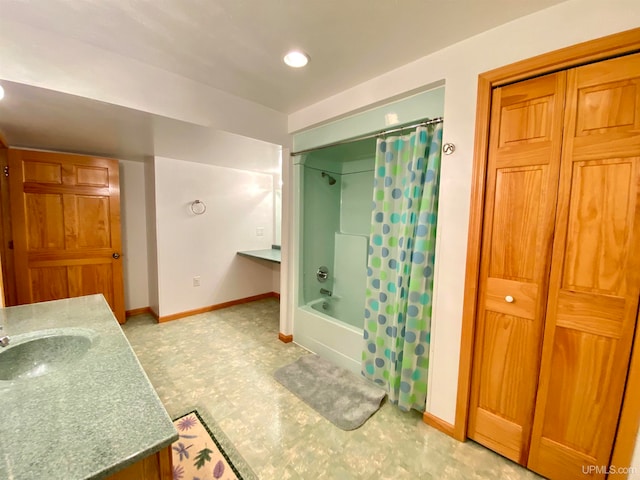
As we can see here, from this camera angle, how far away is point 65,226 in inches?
105

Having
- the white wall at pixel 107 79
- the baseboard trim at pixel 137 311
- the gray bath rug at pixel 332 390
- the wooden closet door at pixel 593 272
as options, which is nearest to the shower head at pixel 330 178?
the white wall at pixel 107 79

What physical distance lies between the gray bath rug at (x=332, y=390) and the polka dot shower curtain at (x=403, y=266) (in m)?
0.13

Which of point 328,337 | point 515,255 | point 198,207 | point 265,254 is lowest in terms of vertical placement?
point 328,337

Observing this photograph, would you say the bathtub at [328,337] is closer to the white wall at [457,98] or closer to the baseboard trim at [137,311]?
the white wall at [457,98]

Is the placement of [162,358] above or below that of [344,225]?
below

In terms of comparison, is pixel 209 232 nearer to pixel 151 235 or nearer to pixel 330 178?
pixel 151 235

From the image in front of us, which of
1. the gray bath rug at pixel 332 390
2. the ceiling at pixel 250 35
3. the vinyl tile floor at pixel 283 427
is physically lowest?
the vinyl tile floor at pixel 283 427

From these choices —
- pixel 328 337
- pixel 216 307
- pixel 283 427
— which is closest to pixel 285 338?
pixel 328 337

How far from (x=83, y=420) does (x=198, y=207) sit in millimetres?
2977

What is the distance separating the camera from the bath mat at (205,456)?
4.31 ft

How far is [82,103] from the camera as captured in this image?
154 cm

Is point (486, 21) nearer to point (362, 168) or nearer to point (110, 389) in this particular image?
point (362, 168)

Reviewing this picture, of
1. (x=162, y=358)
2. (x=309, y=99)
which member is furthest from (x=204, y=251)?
(x=309, y=99)

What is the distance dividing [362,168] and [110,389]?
2.86 m
